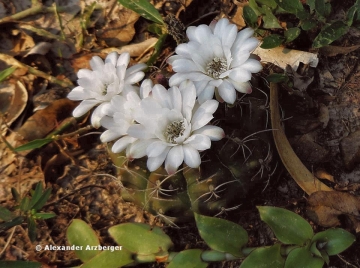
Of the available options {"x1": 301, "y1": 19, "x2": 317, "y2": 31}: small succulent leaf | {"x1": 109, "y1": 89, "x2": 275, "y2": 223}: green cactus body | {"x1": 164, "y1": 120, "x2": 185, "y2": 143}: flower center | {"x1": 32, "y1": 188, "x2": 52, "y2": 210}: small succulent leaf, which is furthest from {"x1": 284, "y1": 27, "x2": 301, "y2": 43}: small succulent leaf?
{"x1": 32, "y1": 188, "x2": 52, "y2": 210}: small succulent leaf

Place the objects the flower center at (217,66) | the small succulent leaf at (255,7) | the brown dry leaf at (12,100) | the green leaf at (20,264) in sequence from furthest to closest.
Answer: the brown dry leaf at (12,100) < the small succulent leaf at (255,7) < the green leaf at (20,264) < the flower center at (217,66)

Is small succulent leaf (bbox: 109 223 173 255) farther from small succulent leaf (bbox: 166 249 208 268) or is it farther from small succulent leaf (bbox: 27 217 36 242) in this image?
small succulent leaf (bbox: 27 217 36 242)

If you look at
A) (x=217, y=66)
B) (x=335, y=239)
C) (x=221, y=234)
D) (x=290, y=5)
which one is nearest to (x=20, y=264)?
(x=221, y=234)

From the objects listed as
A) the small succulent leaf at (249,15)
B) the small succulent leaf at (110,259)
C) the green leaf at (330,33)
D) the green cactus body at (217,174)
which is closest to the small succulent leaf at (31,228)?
the small succulent leaf at (110,259)

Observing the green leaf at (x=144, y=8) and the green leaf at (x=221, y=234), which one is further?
the green leaf at (x=144, y=8)

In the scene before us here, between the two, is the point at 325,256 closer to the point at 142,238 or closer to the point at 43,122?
the point at 142,238

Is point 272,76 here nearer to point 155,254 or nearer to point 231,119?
point 231,119

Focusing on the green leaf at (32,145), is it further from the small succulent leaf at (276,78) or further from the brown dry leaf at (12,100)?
the small succulent leaf at (276,78)
